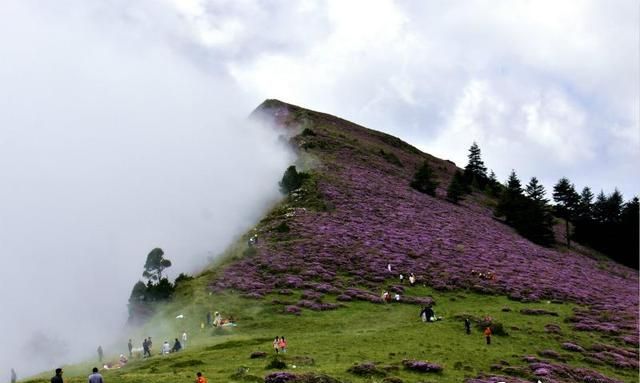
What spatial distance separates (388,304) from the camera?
68750 mm

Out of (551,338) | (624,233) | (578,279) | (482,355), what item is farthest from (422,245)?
(624,233)

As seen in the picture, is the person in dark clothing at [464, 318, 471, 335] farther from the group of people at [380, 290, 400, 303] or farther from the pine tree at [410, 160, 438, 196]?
the pine tree at [410, 160, 438, 196]

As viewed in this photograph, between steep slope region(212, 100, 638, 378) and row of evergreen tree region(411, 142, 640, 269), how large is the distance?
14.5 ft

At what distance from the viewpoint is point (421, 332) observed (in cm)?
5559

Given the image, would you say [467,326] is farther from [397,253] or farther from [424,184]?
[424,184]

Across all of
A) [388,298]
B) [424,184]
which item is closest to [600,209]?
[424,184]

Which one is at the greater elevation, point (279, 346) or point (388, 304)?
point (388, 304)

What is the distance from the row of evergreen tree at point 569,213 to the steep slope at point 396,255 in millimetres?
4425

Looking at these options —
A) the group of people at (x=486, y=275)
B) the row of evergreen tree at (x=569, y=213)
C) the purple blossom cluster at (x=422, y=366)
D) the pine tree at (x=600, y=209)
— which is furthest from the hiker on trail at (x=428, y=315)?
the pine tree at (x=600, y=209)

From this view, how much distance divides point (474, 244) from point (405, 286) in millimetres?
28521

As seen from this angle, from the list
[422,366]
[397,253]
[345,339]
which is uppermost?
[397,253]

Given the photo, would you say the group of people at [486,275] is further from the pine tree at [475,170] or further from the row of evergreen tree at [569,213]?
the pine tree at [475,170]

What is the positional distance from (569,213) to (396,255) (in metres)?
69.3

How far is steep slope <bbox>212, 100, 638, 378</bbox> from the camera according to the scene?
240ft
